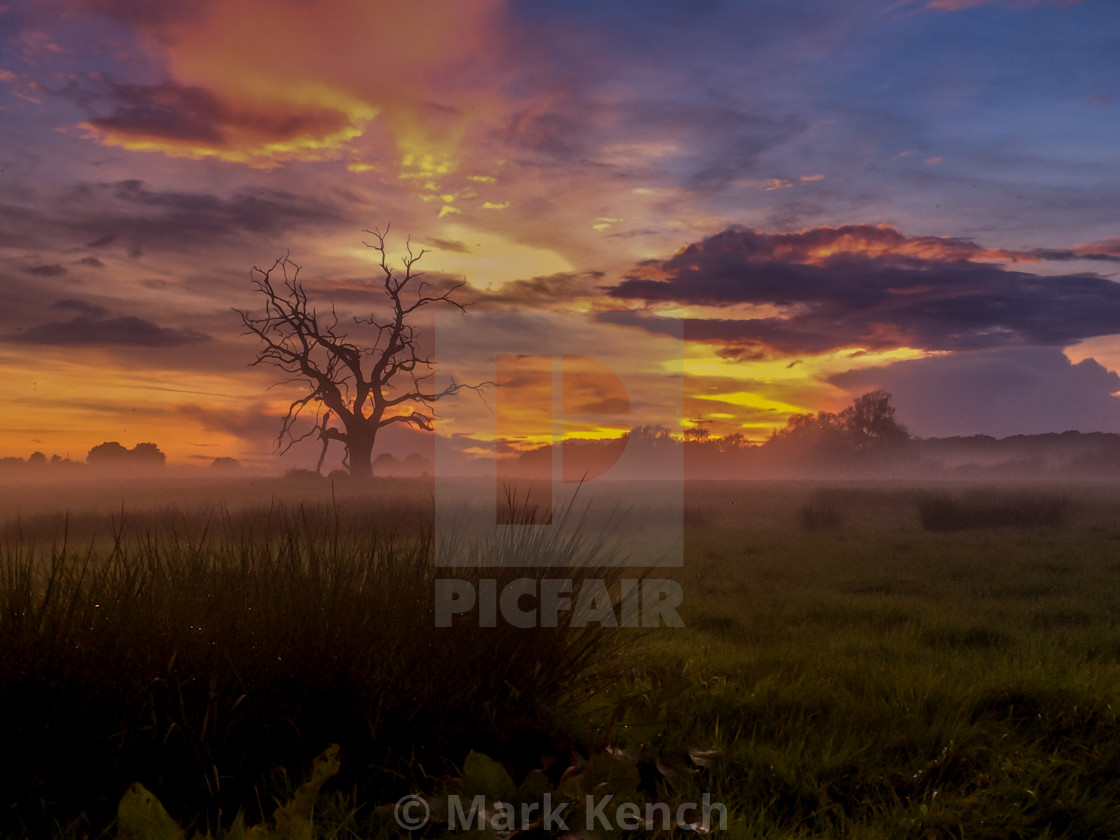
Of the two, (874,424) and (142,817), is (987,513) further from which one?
(874,424)

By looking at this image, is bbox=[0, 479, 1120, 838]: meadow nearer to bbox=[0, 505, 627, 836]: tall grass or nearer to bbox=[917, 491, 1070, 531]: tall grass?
bbox=[0, 505, 627, 836]: tall grass

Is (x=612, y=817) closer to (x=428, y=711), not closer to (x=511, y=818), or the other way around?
(x=511, y=818)

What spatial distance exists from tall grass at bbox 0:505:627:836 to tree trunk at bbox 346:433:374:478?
2374cm

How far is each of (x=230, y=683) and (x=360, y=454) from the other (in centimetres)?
2456

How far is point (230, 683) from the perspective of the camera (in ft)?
12.0

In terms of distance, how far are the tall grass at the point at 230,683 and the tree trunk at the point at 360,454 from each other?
2374cm

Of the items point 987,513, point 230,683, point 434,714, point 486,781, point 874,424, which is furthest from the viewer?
point 874,424

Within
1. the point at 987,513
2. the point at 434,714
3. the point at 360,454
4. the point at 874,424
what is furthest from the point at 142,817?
the point at 874,424

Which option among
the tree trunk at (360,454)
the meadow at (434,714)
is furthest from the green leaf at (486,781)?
the tree trunk at (360,454)

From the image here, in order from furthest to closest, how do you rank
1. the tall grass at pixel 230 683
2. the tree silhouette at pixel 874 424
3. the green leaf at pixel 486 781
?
1. the tree silhouette at pixel 874 424
2. the tall grass at pixel 230 683
3. the green leaf at pixel 486 781

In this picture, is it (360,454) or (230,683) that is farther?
(360,454)

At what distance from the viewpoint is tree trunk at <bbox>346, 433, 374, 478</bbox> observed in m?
27.7

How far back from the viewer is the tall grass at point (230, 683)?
3.37 metres

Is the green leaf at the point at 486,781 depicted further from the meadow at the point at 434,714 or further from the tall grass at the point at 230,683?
the tall grass at the point at 230,683
